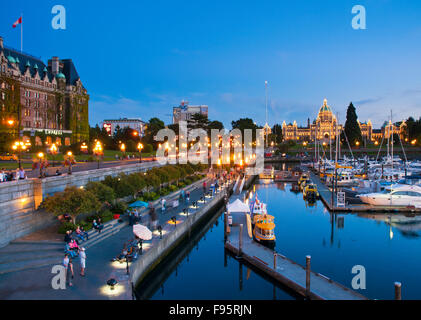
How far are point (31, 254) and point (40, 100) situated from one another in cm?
5726

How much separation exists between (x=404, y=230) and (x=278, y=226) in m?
12.8

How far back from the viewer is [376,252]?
27031mm

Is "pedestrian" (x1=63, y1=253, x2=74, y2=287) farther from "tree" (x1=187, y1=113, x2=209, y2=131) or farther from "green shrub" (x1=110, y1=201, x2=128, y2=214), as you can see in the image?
"tree" (x1=187, y1=113, x2=209, y2=131)

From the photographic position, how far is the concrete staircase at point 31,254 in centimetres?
1717

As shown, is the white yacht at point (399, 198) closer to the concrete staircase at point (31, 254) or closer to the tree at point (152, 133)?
the concrete staircase at point (31, 254)

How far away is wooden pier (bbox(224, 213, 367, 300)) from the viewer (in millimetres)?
16828

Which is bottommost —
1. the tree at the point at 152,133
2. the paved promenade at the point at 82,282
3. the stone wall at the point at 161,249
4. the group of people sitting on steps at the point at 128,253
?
the stone wall at the point at 161,249

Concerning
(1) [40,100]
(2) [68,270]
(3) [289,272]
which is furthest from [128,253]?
(1) [40,100]

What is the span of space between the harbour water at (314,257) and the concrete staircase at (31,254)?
5254 mm

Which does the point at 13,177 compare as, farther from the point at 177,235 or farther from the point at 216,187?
the point at 216,187

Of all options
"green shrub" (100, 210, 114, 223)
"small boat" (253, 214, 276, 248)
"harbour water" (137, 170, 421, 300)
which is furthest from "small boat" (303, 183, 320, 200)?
"green shrub" (100, 210, 114, 223)

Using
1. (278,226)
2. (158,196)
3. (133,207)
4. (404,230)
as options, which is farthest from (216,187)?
(404,230)

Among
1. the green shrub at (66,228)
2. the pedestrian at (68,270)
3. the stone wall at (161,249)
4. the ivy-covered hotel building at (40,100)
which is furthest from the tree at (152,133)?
the pedestrian at (68,270)

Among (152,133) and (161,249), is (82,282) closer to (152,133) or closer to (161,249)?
(161,249)
